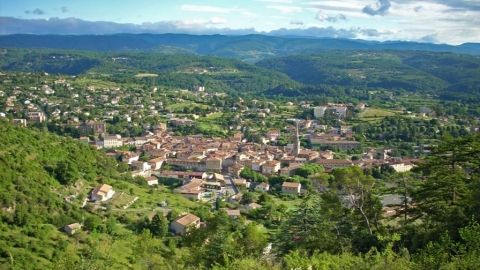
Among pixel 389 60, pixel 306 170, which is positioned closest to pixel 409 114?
pixel 306 170

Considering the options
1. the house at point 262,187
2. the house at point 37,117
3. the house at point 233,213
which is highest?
the house at point 37,117

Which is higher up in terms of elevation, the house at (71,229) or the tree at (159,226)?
the house at (71,229)

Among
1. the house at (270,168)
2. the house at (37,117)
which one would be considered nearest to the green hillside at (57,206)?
the house at (270,168)

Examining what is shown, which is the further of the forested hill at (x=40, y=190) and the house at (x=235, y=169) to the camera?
the house at (x=235, y=169)

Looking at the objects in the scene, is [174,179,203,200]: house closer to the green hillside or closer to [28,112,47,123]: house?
the green hillside

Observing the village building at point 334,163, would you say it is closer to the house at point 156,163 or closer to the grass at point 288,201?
the grass at point 288,201

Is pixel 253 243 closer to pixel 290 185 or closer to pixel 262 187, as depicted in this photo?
pixel 290 185
